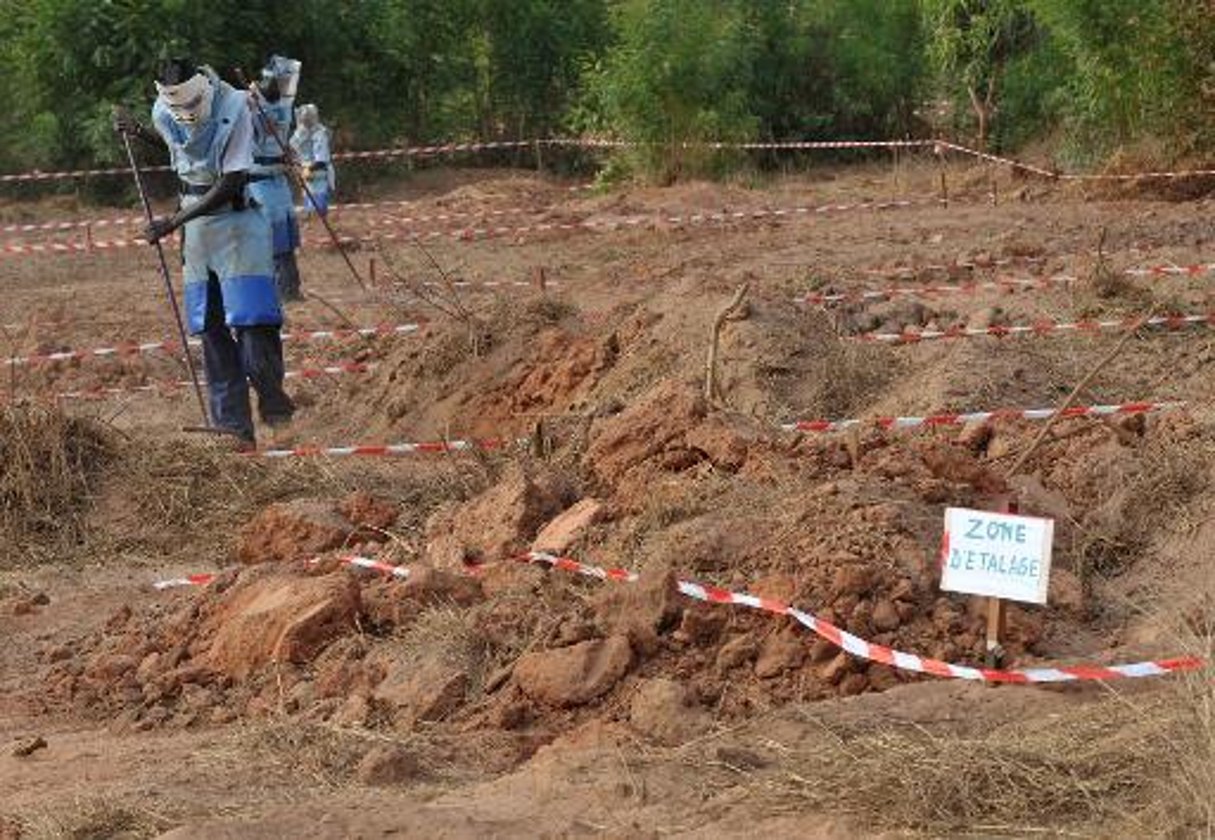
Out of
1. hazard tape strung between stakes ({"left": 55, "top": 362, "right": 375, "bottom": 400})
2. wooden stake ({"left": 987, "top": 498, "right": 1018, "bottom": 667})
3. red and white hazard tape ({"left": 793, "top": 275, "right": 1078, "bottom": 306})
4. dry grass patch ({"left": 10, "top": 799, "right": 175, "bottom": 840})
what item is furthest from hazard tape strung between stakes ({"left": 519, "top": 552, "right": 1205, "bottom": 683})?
hazard tape strung between stakes ({"left": 55, "top": 362, "right": 375, "bottom": 400})

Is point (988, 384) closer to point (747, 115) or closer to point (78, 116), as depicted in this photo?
point (747, 115)

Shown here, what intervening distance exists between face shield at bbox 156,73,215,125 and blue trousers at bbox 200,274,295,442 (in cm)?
84

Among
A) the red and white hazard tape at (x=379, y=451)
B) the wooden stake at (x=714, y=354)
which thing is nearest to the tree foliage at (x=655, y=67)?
the red and white hazard tape at (x=379, y=451)

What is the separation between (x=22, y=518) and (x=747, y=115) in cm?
1555

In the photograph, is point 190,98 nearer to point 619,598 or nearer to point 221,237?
point 221,237

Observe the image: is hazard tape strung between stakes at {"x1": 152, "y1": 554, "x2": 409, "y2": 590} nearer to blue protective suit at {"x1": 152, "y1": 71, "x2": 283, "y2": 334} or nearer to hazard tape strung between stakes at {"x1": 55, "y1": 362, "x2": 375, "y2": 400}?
blue protective suit at {"x1": 152, "y1": 71, "x2": 283, "y2": 334}

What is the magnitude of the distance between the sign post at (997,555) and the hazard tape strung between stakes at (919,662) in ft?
0.45

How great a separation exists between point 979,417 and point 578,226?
448 inches

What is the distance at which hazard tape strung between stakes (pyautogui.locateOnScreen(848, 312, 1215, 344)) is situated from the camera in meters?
10.4

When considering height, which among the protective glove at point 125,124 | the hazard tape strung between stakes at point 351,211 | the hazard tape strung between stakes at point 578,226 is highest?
the protective glove at point 125,124

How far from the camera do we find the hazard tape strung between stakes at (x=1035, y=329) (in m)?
10.4

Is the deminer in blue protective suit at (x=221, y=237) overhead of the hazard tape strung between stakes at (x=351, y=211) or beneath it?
overhead

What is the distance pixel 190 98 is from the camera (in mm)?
9602

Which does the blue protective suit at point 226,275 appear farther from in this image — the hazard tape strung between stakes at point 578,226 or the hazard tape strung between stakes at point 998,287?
the hazard tape strung between stakes at point 578,226
